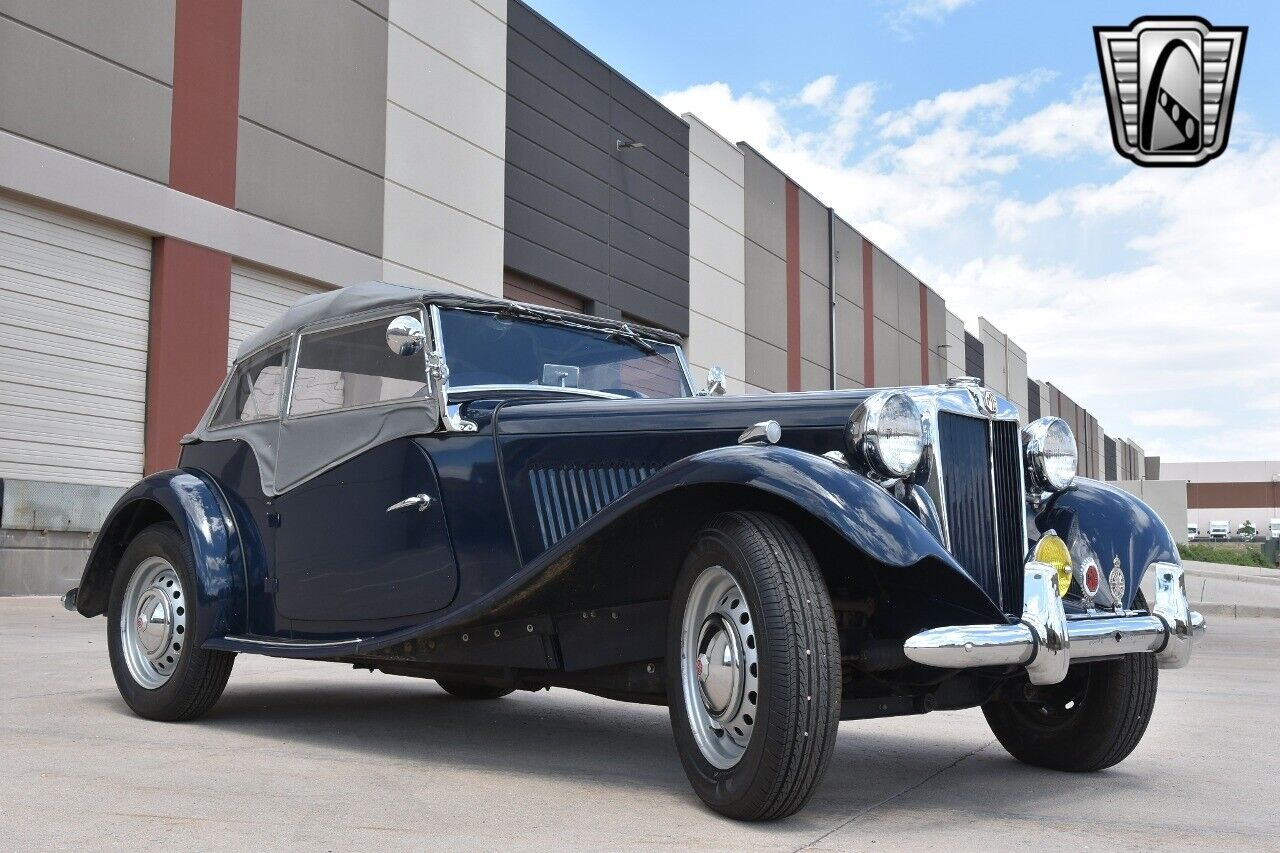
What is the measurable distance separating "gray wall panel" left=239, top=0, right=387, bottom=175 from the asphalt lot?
34.7ft

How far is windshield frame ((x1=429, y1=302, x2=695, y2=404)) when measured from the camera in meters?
4.41

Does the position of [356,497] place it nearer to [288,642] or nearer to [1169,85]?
[288,642]

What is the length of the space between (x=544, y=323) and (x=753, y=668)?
6.82 ft

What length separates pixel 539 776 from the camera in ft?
12.4

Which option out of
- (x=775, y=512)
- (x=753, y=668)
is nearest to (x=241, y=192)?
(x=775, y=512)

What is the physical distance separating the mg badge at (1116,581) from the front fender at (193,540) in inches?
128

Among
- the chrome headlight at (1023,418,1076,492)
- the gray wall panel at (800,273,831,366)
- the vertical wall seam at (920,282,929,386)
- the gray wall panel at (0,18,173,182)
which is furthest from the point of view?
the vertical wall seam at (920,282,929,386)

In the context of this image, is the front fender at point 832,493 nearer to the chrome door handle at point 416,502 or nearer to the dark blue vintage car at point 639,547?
the dark blue vintage car at point 639,547

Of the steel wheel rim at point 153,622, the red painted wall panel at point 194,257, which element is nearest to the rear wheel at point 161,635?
the steel wheel rim at point 153,622

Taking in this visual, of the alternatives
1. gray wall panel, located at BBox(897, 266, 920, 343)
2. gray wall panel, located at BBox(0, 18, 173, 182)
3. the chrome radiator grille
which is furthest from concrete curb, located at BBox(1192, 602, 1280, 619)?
gray wall panel, located at BBox(897, 266, 920, 343)

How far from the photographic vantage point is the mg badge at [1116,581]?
377 cm

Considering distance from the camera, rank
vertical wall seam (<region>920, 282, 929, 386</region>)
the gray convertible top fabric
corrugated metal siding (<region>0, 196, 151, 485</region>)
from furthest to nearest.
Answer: vertical wall seam (<region>920, 282, 929, 386</region>)
corrugated metal siding (<region>0, 196, 151, 485</region>)
the gray convertible top fabric

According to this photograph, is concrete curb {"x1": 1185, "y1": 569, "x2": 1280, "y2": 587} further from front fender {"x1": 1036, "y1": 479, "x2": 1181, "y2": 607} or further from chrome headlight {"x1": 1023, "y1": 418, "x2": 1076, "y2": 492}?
chrome headlight {"x1": 1023, "y1": 418, "x2": 1076, "y2": 492}

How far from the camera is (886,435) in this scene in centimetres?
329
